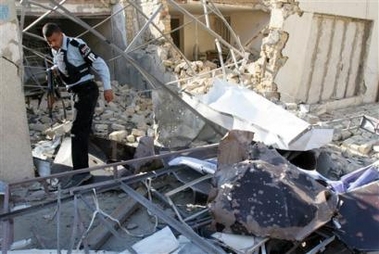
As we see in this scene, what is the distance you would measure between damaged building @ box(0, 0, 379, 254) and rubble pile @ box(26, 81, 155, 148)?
1.6 inches

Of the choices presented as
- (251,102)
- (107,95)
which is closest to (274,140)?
(251,102)

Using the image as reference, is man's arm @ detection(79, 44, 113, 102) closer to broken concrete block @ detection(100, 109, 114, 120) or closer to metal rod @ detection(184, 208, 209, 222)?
metal rod @ detection(184, 208, 209, 222)

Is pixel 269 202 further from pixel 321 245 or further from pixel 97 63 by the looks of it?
pixel 97 63

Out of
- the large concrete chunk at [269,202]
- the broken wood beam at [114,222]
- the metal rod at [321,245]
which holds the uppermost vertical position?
the large concrete chunk at [269,202]

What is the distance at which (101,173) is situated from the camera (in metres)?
4.00

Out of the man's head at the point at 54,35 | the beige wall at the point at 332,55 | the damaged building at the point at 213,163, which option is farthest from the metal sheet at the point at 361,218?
the beige wall at the point at 332,55

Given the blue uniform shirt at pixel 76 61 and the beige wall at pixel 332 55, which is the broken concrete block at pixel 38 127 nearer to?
the blue uniform shirt at pixel 76 61

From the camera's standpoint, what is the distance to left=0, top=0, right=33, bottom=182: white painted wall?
3551 millimetres

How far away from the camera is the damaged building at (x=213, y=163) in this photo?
9.05ft

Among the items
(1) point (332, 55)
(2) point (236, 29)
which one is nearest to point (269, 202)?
(1) point (332, 55)

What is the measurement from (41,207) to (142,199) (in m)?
0.68

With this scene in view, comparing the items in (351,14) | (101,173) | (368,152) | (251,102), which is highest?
(351,14)

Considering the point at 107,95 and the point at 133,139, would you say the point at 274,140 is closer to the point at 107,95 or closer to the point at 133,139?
the point at 107,95

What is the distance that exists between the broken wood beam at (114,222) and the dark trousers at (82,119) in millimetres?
774
